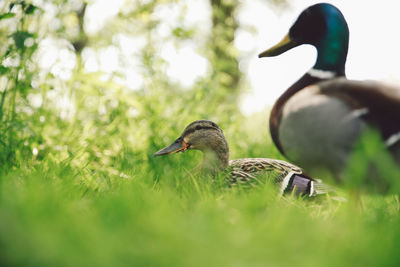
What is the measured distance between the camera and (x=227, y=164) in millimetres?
3244

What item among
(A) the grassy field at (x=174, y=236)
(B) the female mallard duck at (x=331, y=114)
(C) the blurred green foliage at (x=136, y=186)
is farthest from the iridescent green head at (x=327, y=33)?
(A) the grassy field at (x=174, y=236)

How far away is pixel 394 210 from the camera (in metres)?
2.57

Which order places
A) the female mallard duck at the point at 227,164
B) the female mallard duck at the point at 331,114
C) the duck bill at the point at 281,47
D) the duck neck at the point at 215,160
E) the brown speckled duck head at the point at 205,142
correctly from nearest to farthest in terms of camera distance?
the female mallard duck at the point at 331,114, the duck bill at the point at 281,47, the female mallard duck at the point at 227,164, the duck neck at the point at 215,160, the brown speckled duck head at the point at 205,142

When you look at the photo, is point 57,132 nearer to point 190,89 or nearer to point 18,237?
point 190,89

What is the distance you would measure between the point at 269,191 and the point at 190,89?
10.4 ft

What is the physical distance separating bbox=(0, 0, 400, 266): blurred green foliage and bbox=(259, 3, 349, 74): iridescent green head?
30.3 inches

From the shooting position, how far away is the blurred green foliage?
1.21 m

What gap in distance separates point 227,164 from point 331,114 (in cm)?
143

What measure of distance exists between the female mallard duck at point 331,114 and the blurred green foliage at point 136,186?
12 centimetres

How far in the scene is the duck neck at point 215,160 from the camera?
10.1ft

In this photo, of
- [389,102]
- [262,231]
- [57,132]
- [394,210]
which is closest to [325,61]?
[389,102]

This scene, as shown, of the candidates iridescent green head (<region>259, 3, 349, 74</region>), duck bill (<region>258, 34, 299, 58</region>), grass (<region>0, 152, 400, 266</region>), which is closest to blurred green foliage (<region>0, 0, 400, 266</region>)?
grass (<region>0, 152, 400, 266</region>)

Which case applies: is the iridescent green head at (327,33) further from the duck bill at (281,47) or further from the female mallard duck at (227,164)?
the female mallard duck at (227,164)

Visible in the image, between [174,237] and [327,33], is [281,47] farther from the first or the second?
[174,237]
